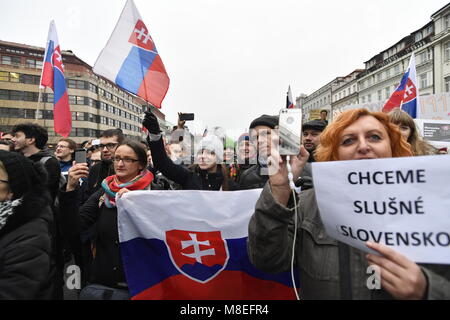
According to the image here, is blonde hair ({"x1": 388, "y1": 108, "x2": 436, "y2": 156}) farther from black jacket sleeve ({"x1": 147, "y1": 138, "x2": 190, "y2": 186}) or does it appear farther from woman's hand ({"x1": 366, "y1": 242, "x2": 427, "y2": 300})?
A: black jacket sleeve ({"x1": 147, "y1": 138, "x2": 190, "y2": 186})

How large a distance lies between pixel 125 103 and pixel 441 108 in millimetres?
71094

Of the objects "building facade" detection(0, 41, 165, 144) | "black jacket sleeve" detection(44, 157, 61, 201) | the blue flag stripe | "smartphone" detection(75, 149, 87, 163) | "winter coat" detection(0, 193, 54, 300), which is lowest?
"winter coat" detection(0, 193, 54, 300)

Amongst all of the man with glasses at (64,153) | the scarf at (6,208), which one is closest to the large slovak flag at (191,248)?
the scarf at (6,208)

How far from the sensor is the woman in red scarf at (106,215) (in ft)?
6.84

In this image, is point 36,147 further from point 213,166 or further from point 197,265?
point 197,265

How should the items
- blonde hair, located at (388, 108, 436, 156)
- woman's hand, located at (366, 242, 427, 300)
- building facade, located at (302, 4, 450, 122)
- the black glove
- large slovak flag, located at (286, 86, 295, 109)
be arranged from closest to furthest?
woman's hand, located at (366, 242, 427, 300) → blonde hair, located at (388, 108, 436, 156) → the black glove → large slovak flag, located at (286, 86, 295, 109) → building facade, located at (302, 4, 450, 122)

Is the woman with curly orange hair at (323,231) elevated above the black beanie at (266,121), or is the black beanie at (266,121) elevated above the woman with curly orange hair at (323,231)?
the black beanie at (266,121)

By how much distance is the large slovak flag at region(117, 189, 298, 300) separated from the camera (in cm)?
200

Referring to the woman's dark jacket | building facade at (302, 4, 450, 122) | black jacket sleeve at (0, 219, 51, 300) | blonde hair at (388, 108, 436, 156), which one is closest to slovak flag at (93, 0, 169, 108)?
the woman's dark jacket

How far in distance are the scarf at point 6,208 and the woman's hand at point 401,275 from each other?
1882mm

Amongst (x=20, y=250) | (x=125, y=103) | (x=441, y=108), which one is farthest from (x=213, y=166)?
(x=125, y=103)

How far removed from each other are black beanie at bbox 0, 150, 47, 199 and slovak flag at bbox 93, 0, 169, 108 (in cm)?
149

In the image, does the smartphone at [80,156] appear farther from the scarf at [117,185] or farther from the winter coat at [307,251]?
the winter coat at [307,251]

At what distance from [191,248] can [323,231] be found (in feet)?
3.50
